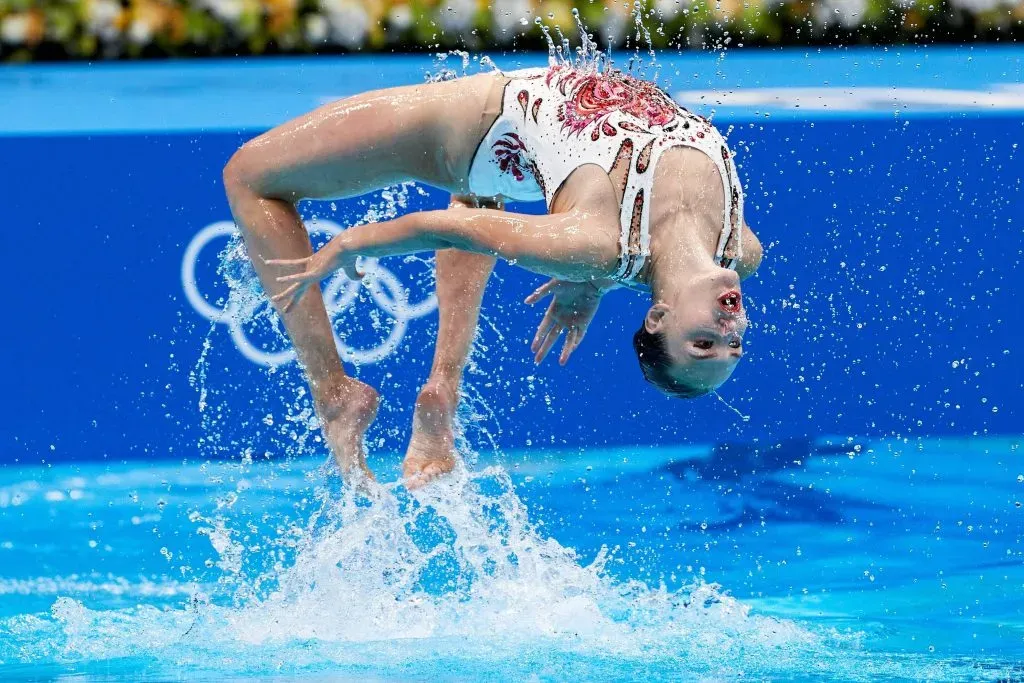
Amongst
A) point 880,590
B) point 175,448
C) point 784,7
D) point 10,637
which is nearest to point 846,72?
point 784,7

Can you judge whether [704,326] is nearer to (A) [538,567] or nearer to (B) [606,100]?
(B) [606,100]

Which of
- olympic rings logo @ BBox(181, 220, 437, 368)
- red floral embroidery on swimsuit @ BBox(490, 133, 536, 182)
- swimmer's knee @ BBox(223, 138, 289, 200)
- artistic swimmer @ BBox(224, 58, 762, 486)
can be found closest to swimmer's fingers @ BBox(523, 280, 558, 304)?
artistic swimmer @ BBox(224, 58, 762, 486)

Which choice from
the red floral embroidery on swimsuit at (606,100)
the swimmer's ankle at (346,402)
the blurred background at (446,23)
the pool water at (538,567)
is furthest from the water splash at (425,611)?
the blurred background at (446,23)

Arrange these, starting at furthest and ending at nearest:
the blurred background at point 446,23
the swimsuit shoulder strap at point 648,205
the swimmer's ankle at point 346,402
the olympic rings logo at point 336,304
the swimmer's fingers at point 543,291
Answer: the blurred background at point 446,23, the olympic rings logo at point 336,304, the swimmer's ankle at point 346,402, the swimmer's fingers at point 543,291, the swimsuit shoulder strap at point 648,205

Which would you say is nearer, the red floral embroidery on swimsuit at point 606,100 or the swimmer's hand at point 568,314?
the red floral embroidery on swimsuit at point 606,100

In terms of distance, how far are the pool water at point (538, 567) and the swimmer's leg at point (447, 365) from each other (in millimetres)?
92

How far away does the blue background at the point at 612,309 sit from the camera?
490cm

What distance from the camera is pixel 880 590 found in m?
4.13

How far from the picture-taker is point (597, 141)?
10.9 feet

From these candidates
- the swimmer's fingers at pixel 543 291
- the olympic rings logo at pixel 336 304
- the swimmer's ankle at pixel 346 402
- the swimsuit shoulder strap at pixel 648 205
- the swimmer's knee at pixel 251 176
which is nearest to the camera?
the swimsuit shoulder strap at pixel 648 205

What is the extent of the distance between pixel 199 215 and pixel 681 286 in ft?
7.61

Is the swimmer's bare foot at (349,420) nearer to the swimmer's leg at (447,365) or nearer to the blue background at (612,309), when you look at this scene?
the swimmer's leg at (447,365)

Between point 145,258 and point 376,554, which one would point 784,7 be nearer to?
point 145,258

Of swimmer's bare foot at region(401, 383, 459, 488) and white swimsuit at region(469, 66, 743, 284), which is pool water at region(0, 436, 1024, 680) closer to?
swimmer's bare foot at region(401, 383, 459, 488)
